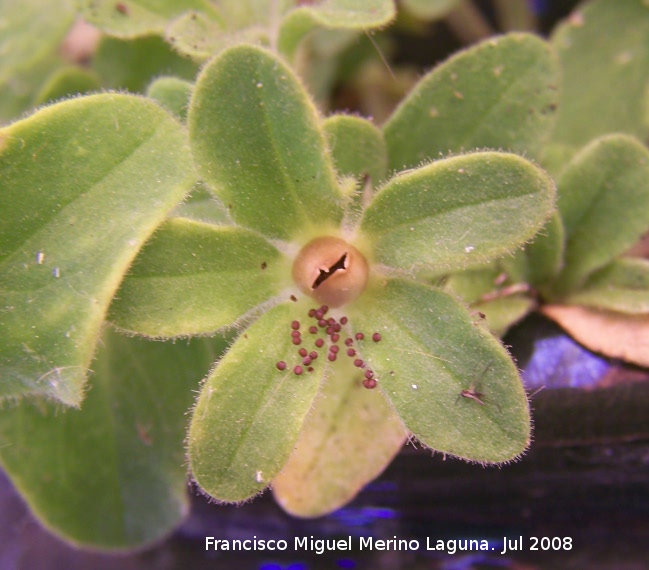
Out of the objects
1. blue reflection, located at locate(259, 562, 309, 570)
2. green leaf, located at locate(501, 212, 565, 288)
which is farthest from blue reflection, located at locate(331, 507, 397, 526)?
green leaf, located at locate(501, 212, 565, 288)

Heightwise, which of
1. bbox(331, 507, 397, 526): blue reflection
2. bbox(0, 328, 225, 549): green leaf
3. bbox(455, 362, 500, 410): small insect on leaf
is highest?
bbox(455, 362, 500, 410): small insect on leaf

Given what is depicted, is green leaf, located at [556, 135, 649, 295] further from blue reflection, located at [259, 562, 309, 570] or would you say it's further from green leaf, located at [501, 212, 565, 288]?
blue reflection, located at [259, 562, 309, 570]

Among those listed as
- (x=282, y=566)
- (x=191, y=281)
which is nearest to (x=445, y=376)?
(x=191, y=281)

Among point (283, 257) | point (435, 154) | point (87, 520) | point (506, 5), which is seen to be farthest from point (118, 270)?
point (506, 5)

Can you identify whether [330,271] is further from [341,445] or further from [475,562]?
[475,562]

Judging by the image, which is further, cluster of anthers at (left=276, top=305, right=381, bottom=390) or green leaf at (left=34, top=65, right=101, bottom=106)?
green leaf at (left=34, top=65, right=101, bottom=106)

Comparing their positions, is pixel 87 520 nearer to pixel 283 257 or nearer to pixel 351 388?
pixel 351 388
